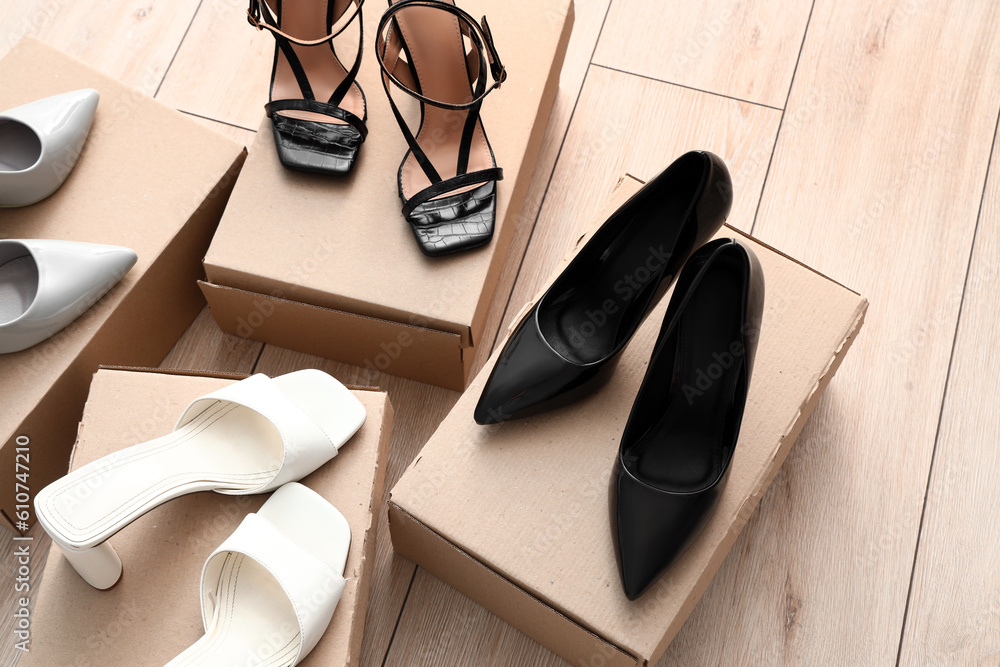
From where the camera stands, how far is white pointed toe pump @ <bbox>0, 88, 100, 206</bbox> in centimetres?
85

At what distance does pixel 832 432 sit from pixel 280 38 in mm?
791

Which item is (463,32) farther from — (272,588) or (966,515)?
(966,515)

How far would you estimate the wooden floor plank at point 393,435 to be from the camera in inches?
33.9

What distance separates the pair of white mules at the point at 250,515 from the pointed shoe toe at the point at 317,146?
0.81 ft

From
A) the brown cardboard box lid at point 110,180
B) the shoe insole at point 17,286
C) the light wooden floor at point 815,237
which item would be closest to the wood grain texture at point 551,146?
the light wooden floor at point 815,237

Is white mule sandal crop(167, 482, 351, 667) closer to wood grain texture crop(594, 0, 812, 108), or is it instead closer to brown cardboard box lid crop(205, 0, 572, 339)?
brown cardboard box lid crop(205, 0, 572, 339)

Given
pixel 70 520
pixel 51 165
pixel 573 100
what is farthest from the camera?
pixel 573 100

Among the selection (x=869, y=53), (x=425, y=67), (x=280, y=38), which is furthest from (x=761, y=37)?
(x=280, y=38)

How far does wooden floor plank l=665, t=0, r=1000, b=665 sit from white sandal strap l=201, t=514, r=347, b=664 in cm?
39

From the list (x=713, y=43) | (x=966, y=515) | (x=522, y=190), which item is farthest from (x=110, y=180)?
(x=966, y=515)

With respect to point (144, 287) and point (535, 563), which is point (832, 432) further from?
point (144, 287)

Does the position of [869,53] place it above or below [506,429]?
above

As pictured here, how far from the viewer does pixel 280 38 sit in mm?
897

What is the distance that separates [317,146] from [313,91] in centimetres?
10
